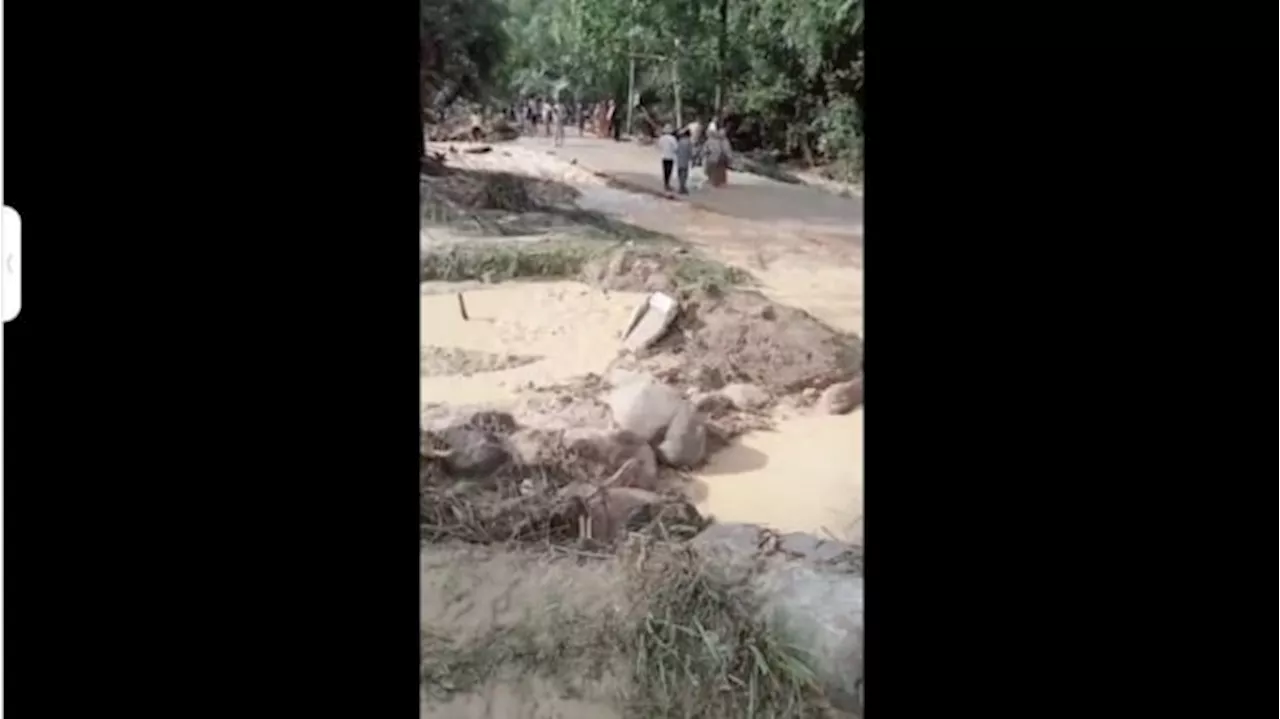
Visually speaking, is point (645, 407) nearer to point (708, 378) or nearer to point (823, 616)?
point (708, 378)

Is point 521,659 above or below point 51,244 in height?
below

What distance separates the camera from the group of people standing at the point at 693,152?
176 centimetres

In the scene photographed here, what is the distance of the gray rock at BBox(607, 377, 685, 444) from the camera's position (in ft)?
5.62

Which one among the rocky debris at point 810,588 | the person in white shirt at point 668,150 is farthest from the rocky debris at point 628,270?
the rocky debris at point 810,588

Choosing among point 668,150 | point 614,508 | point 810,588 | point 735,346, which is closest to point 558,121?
point 668,150

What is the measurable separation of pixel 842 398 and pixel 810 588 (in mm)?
267

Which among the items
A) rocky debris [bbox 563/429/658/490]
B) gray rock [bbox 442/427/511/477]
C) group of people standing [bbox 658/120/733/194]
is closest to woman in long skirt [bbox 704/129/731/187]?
group of people standing [bbox 658/120/733/194]

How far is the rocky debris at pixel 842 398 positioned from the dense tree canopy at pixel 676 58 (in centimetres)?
32

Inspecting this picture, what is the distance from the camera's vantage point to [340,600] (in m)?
1.67

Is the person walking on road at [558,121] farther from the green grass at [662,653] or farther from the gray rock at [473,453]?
the green grass at [662,653]
